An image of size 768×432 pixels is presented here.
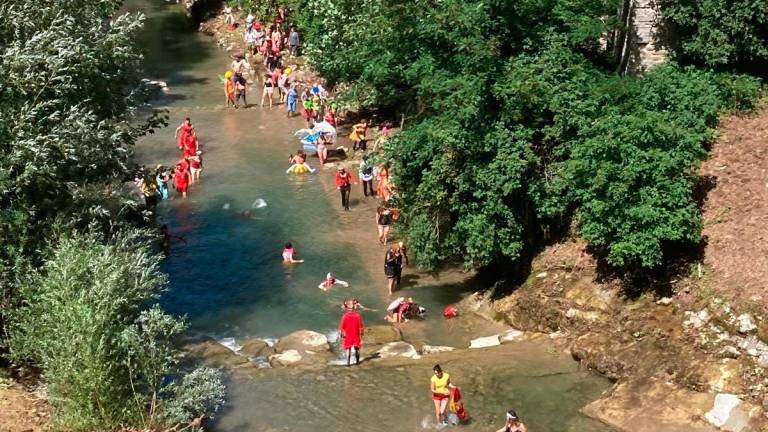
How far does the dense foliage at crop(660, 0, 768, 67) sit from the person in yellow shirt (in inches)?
412

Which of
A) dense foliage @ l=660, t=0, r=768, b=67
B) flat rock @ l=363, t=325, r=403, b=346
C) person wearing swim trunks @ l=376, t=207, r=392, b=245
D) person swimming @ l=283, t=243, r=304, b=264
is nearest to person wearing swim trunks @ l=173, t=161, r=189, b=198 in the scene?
person swimming @ l=283, t=243, r=304, b=264

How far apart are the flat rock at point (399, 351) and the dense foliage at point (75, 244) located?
14.1 ft

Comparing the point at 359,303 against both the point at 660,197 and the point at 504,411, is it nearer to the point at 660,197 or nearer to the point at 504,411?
the point at 504,411

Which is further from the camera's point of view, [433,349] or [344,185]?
[344,185]

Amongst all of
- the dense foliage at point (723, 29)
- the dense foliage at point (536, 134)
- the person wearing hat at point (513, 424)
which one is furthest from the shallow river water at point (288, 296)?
the dense foliage at point (723, 29)

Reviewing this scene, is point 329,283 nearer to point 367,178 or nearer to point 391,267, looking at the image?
point 391,267

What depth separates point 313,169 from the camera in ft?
99.9

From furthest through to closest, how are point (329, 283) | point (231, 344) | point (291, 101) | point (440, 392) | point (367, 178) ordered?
point (291, 101) < point (367, 178) < point (329, 283) < point (231, 344) < point (440, 392)

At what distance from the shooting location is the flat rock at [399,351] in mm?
19906

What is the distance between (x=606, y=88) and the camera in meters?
20.2

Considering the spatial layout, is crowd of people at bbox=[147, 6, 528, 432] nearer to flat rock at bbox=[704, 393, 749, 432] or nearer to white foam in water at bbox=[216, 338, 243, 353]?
white foam in water at bbox=[216, 338, 243, 353]

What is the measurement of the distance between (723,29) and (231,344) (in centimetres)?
1331

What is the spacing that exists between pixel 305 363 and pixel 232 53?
1155 inches

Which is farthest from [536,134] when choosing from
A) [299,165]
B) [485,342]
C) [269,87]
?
[269,87]
